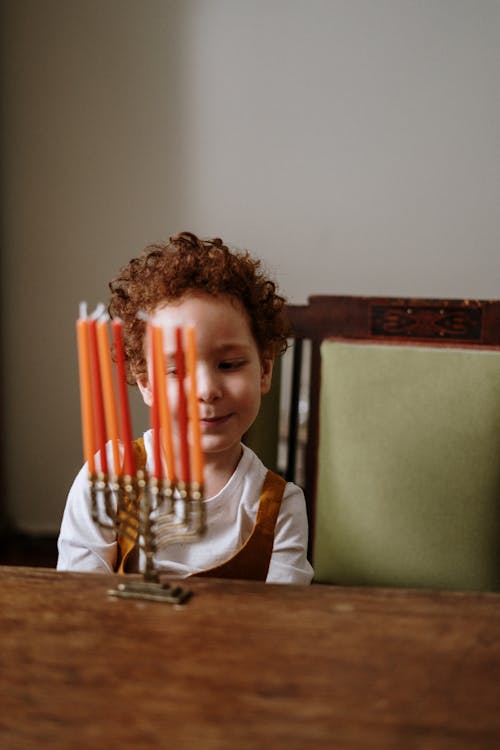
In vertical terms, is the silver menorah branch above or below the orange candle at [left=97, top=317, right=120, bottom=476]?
below

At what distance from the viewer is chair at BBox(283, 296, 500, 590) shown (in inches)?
51.6

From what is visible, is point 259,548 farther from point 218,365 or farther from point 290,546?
point 218,365

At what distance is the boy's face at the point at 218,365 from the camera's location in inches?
37.3

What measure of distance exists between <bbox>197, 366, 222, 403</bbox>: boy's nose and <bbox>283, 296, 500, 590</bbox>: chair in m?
0.45

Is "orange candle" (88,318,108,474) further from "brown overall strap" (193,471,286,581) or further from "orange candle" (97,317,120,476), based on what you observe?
"brown overall strap" (193,471,286,581)

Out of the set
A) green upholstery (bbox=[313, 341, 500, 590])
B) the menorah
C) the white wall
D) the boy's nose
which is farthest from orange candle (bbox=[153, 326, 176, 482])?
the white wall

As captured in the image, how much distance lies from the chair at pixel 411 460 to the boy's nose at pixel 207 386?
45 centimetres

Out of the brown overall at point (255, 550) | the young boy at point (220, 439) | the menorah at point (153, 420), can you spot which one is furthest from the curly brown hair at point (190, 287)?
the menorah at point (153, 420)

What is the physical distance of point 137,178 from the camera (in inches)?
108

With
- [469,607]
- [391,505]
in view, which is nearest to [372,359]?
[391,505]

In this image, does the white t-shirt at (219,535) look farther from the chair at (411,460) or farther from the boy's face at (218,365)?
the chair at (411,460)

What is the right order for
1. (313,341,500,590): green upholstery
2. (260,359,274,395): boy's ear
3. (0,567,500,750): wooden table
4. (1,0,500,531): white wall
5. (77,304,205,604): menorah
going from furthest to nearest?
(1,0,500,531): white wall → (313,341,500,590): green upholstery → (260,359,274,395): boy's ear → (77,304,205,604): menorah → (0,567,500,750): wooden table

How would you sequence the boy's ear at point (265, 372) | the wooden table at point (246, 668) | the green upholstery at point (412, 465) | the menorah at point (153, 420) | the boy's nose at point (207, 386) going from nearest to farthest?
the wooden table at point (246, 668) < the menorah at point (153, 420) < the boy's nose at point (207, 386) < the boy's ear at point (265, 372) < the green upholstery at point (412, 465)

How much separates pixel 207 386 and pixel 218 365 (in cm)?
5
